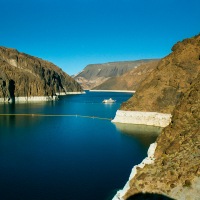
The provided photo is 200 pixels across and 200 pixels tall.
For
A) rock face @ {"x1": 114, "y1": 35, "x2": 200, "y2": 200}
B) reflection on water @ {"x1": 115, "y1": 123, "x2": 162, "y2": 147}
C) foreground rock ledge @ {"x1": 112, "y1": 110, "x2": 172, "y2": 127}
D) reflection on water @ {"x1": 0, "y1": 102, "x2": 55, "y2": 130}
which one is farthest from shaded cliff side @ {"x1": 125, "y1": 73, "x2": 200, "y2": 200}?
reflection on water @ {"x1": 0, "y1": 102, "x2": 55, "y2": 130}

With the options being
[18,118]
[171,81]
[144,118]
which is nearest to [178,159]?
[144,118]

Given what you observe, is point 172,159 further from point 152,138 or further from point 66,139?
point 66,139

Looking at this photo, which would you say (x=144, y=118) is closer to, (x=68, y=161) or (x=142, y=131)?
(x=142, y=131)

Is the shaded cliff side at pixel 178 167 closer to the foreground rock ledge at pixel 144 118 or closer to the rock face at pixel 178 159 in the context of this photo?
the rock face at pixel 178 159

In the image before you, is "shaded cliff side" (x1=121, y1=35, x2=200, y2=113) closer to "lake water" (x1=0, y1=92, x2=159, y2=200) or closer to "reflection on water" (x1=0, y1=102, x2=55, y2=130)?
"lake water" (x1=0, y1=92, x2=159, y2=200)

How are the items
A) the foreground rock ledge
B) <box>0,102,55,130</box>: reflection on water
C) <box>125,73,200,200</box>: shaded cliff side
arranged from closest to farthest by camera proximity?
1. <box>125,73,200,200</box>: shaded cliff side
2. the foreground rock ledge
3. <box>0,102,55,130</box>: reflection on water

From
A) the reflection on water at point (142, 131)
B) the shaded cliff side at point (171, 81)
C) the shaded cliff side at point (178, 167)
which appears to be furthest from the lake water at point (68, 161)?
the shaded cliff side at point (178, 167)
